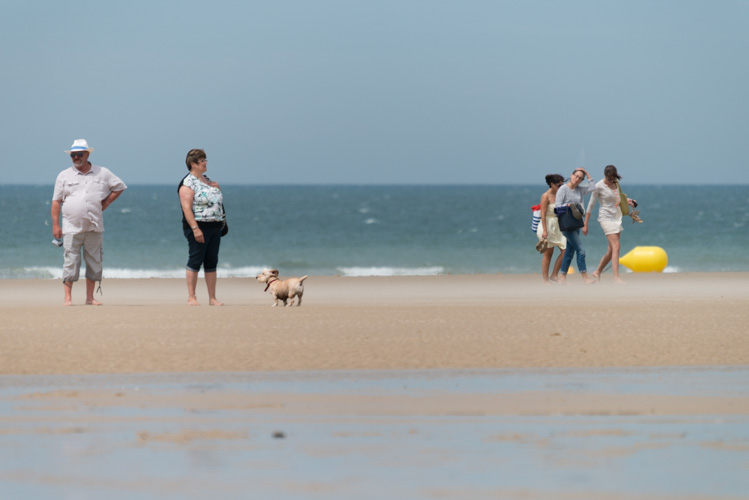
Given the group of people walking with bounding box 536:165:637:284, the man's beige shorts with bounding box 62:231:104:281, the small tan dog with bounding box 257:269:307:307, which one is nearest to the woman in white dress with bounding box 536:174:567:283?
the group of people walking with bounding box 536:165:637:284

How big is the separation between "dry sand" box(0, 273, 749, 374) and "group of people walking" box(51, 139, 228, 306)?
1.71 feet

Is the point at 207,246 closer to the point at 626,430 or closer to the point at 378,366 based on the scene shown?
the point at 378,366

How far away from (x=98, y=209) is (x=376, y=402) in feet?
20.4

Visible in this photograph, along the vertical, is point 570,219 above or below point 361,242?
above

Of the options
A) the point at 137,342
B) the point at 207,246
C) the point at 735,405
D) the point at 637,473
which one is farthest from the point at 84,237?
the point at 637,473

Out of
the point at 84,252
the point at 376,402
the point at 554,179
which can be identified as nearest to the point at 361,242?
the point at 554,179

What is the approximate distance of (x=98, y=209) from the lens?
1160 centimetres

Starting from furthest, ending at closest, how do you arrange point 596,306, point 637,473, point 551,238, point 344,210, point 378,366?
point 344,210 < point 551,238 < point 596,306 < point 378,366 < point 637,473

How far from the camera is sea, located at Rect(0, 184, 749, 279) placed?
2806 centimetres

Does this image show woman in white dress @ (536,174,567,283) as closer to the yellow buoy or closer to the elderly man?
the elderly man

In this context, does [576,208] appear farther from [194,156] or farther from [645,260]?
[645,260]

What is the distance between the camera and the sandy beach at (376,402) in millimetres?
4438

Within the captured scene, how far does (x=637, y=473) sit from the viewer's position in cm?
448

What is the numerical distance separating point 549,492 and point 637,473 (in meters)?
0.45
